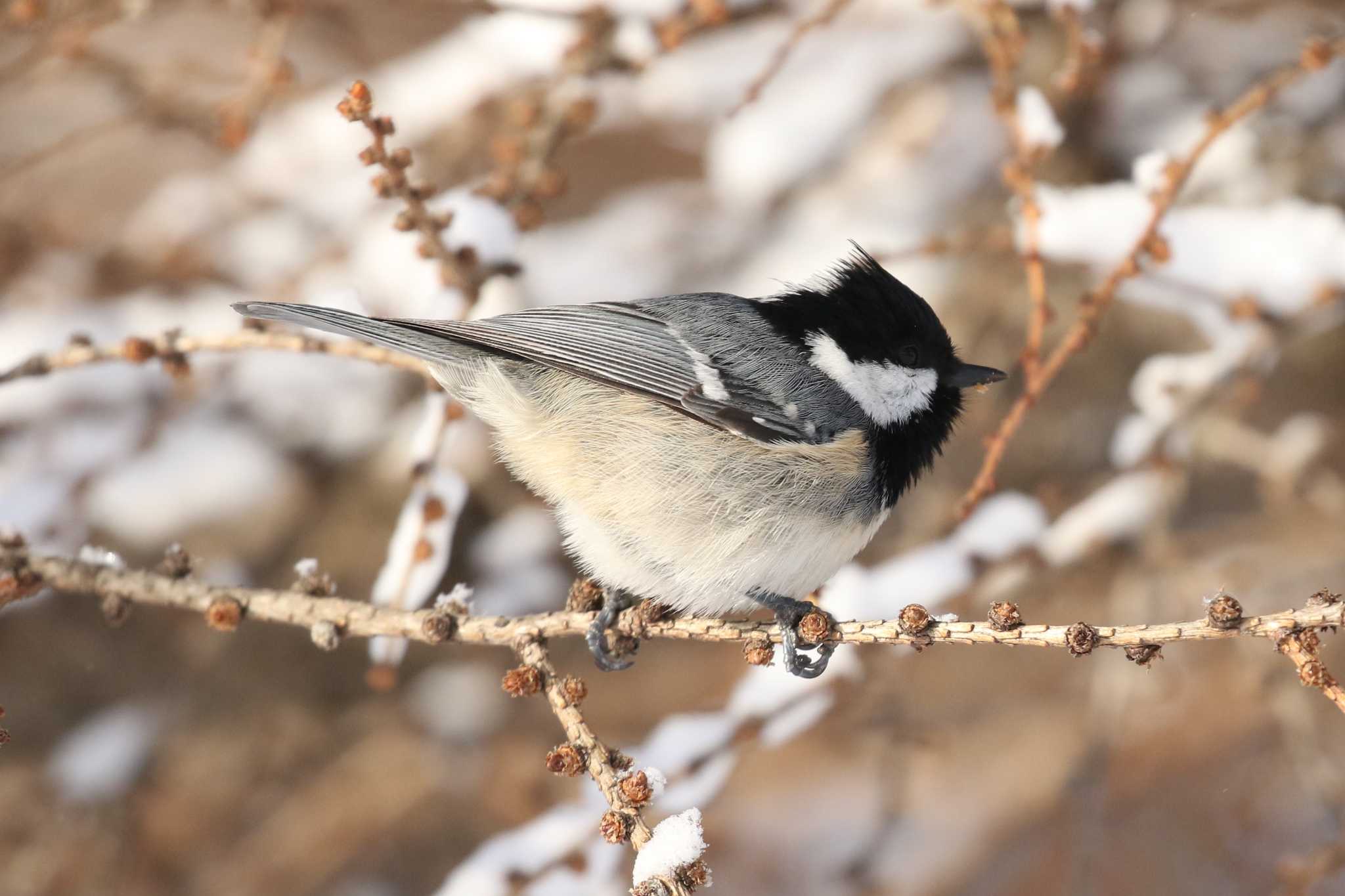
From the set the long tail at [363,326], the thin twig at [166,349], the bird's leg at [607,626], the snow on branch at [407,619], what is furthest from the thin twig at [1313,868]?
the thin twig at [166,349]

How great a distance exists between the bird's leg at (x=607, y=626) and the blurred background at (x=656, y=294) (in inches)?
26.0

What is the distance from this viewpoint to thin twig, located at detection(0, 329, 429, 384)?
1.56 metres

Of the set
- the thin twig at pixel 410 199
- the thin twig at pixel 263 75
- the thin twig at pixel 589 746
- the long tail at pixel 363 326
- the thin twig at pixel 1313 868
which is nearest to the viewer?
the thin twig at pixel 589 746

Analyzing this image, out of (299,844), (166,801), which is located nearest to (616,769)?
(299,844)

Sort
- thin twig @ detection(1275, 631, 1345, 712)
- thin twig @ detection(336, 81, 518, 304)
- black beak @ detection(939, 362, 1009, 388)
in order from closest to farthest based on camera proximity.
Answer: thin twig @ detection(1275, 631, 1345, 712)
thin twig @ detection(336, 81, 518, 304)
black beak @ detection(939, 362, 1009, 388)

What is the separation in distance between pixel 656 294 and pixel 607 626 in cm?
144

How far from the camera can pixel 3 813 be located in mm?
2615

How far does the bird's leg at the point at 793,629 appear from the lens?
1.68 metres

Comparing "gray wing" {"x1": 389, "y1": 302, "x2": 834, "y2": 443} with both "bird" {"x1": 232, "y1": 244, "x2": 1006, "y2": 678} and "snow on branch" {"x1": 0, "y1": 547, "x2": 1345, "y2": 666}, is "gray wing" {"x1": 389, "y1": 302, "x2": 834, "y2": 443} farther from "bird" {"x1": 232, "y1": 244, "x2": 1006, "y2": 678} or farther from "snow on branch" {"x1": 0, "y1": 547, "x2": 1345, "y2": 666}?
"snow on branch" {"x1": 0, "y1": 547, "x2": 1345, "y2": 666}

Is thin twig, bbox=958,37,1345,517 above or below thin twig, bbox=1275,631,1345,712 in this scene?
above

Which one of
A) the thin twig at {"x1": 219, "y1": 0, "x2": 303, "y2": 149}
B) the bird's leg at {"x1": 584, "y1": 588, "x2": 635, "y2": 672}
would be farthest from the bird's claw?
the thin twig at {"x1": 219, "y1": 0, "x2": 303, "y2": 149}

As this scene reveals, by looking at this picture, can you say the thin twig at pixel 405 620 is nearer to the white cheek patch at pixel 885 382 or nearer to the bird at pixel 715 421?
the bird at pixel 715 421

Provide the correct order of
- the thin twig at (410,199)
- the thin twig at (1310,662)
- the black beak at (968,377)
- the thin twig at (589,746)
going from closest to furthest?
the thin twig at (1310,662) < the thin twig at (589,746) < the thin twig at (410,199) < the black beak at (968,377)

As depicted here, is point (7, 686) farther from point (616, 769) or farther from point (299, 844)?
point (616, 769)
